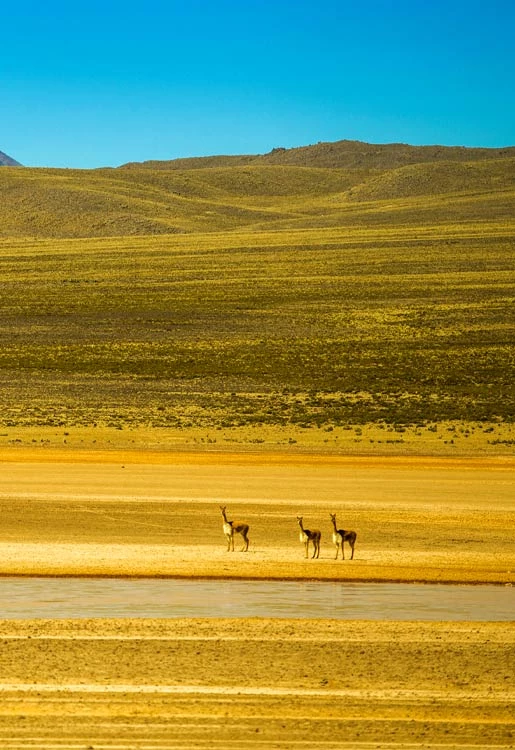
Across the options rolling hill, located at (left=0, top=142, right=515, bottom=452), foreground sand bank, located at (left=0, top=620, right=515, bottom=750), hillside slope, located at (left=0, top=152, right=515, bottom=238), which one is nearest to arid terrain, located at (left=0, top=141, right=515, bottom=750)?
foreground sand bank, located at (left=0, top=620, right=515, bottom=750)

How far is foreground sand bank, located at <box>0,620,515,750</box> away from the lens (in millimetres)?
9883

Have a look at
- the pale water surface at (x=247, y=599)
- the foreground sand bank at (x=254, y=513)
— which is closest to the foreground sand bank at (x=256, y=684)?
the pale water surface at (x=247, y=599)

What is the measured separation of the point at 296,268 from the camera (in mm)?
73500

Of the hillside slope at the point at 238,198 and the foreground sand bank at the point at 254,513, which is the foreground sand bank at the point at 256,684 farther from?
the hillside slope at the point at 238,198

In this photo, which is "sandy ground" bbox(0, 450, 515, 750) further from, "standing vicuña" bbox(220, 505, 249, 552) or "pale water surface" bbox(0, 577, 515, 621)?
"pale water surface" bbox(0, 577, 515, 621)

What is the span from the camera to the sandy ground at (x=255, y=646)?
397 inches

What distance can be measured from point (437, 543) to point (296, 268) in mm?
54971

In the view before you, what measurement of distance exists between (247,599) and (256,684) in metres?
3.73

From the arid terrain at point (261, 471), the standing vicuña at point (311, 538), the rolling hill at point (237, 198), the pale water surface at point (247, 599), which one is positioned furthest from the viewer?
the rolling hill at point (237, 198)

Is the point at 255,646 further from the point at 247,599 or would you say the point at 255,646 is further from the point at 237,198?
the point at 237,198

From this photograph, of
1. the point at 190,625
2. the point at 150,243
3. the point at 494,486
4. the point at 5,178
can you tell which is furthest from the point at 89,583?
the point at 5,178

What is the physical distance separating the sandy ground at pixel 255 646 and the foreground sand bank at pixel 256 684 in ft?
0.07

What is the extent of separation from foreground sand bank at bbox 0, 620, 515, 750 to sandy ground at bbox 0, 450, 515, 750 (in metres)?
0.02

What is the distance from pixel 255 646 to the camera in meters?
12.6
